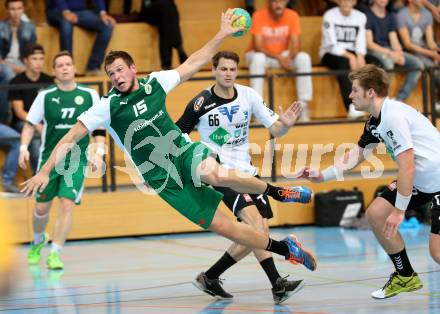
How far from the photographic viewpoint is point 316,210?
13211mm

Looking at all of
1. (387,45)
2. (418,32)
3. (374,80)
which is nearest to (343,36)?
(387,45)

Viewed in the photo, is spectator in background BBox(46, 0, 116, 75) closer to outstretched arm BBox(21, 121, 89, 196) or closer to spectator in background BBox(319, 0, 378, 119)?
spectator in background BBox(319, 0, 378, 119)

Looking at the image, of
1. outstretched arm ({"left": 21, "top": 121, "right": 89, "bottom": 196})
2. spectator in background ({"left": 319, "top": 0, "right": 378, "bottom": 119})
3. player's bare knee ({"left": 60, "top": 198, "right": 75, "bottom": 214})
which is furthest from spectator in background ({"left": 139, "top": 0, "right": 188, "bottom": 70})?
outstretched arm ({"left": 21, "top": 121, "right": 89, "bottom": 196})

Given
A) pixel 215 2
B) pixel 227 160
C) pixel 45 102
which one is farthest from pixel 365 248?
pixel 215 2

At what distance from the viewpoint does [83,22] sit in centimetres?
1418

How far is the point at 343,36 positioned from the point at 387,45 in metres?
0.95

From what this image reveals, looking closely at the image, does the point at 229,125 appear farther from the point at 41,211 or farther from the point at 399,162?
the point at 41,211

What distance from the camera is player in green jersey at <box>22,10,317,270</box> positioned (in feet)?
24.3

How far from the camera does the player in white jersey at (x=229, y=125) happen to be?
8.15m

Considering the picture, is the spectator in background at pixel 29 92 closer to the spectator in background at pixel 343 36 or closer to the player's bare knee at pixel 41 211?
the player's bare knee at pixel 41 211

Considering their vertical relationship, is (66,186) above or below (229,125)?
below

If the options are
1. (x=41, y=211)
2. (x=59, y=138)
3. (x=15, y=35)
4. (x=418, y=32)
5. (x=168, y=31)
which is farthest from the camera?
(x=418, y=32)

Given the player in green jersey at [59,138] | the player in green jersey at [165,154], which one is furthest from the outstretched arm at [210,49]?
the player in green jersey at [59,138]

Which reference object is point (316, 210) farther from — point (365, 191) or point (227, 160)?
point (227, 160)
